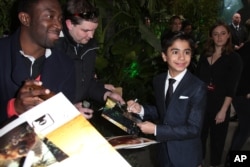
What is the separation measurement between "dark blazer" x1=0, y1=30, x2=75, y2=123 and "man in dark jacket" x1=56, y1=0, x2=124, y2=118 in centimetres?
48

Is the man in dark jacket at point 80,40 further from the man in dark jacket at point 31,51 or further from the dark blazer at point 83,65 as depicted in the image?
the man in dark jacket at point 31,51

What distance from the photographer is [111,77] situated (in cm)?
537

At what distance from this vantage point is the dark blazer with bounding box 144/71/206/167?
2365mm

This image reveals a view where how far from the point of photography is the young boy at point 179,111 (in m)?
2.36

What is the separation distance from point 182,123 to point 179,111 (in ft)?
0.25

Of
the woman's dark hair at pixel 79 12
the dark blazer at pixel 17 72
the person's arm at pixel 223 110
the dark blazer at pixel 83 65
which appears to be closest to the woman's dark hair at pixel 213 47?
the person's arm at pixel 223 110

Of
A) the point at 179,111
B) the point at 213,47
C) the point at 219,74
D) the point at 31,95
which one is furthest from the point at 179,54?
the point at 213,47

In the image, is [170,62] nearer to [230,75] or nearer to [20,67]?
[20,67]

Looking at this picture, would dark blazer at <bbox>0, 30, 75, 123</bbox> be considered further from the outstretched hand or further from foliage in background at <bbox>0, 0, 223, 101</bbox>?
foliage in background at <bbox>0, 0, 223, 101</bbox>

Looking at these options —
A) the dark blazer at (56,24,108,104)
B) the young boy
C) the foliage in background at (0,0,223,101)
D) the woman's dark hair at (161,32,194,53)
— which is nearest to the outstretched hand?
the young boy

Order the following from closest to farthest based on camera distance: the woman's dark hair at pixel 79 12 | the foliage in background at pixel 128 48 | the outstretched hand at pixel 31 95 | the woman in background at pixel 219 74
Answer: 1. the outstretched hand at pixel 31 95
2. the woman's dark hair at pixel 79 12
3. the woman in background at pixel 219 74
4. the foliage in background at pixel 128 48

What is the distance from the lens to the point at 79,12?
2.64 metres

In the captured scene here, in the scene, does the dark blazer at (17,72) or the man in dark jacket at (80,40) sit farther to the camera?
the man in dark jacket at (80,40)

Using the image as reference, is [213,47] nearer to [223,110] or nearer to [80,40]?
[223,110]
